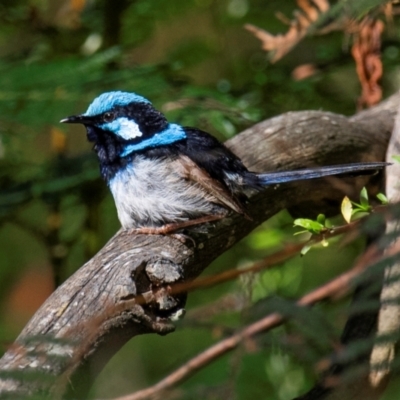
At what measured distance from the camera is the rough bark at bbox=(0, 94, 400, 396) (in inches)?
50.2

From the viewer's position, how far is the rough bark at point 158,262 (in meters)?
1.28

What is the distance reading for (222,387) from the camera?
0.97 m

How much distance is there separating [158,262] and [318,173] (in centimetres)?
108

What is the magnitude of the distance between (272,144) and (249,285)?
2430mm

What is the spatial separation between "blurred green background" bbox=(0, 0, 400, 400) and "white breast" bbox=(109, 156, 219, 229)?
1.21ft

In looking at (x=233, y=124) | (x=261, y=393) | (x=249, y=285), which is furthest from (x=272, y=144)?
(x=249, y=285)

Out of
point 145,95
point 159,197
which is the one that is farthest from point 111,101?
point 159,197

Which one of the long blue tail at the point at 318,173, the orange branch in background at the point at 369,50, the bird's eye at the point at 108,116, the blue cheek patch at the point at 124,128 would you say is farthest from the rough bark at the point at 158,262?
the bird's eye at the point at 108,116

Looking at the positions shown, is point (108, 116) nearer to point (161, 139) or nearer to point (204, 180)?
Answer: point (161, 139)

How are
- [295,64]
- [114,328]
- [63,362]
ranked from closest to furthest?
[63,362], [114,328], [295,64]

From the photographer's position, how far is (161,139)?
3.42 m

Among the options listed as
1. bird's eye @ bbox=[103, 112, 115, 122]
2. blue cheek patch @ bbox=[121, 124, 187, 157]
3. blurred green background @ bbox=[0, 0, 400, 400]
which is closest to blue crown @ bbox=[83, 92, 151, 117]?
bird's eye @ bbox=[103, 112, 115, 122]

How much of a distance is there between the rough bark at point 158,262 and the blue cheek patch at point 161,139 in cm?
27

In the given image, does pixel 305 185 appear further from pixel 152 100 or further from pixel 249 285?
pixel 249 285
